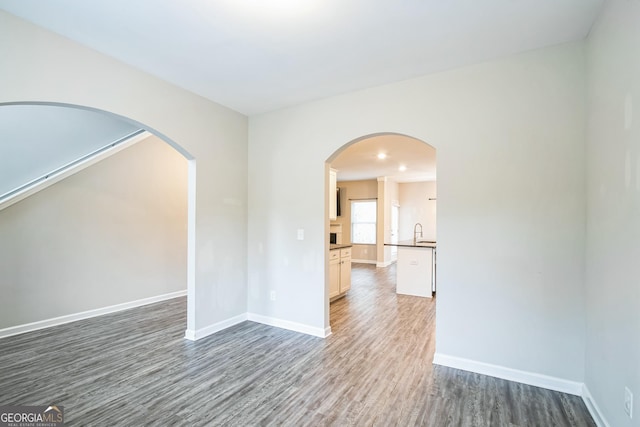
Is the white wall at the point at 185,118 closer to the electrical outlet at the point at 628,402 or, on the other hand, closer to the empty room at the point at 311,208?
the empty room at the point at 311,208

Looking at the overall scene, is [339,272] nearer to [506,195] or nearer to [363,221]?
[506,195]

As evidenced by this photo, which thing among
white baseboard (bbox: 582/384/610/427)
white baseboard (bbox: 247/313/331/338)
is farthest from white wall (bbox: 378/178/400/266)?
white baseboard (bbox: 582/384/610/427)

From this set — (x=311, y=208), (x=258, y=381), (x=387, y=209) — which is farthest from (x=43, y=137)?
(x=387, y=209)

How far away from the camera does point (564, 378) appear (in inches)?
93.2

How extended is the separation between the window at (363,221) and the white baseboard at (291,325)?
20.2ft

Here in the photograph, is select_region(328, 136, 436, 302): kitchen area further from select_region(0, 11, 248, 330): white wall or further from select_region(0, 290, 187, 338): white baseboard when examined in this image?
select_region(0, 290, 187, 338): white baseboard

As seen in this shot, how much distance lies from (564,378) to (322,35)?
3345 millimetres

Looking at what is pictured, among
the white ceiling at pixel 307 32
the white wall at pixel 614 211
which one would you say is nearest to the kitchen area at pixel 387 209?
the white ceiling at pixel 307 32

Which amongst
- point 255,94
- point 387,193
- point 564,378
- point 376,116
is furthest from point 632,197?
point 387,193

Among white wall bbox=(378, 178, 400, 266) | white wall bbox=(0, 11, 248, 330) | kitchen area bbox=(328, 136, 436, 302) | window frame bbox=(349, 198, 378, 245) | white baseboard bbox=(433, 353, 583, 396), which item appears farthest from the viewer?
window frame bbox=(349, 198, 378, 245)

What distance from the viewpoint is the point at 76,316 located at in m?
4.01

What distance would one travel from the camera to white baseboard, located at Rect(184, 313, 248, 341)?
3.41 meters

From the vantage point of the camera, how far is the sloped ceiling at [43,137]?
3.14 metres

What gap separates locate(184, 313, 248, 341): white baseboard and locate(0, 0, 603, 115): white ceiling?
2816mm
